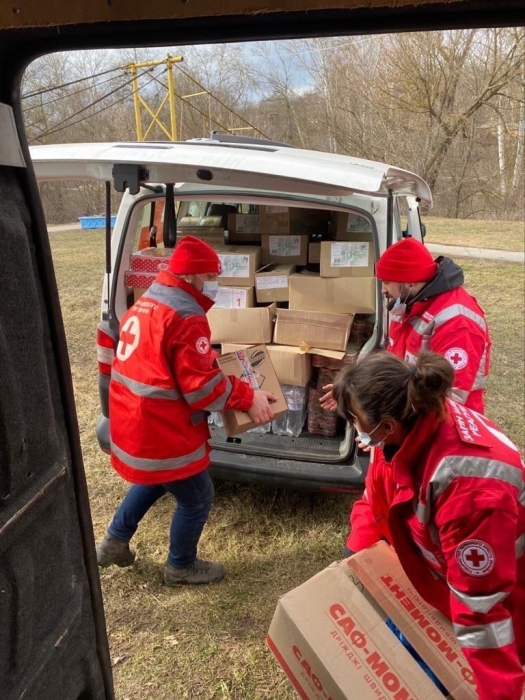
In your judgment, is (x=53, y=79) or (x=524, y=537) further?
(x=53, y=79)

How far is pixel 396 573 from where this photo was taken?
1.77 metres

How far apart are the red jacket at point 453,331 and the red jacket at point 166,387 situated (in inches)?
39.2

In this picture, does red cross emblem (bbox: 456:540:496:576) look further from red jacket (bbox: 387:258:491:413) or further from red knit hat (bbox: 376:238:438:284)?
red knit hat (bbox: 376:238:438:284)

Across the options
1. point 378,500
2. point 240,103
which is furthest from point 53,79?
Result: point 378,500

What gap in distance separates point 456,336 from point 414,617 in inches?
52.5

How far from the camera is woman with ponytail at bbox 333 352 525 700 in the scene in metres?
1.33

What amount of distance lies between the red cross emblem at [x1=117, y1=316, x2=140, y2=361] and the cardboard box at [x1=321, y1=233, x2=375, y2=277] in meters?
1.34

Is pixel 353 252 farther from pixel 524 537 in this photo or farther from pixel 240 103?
pixel 240 103

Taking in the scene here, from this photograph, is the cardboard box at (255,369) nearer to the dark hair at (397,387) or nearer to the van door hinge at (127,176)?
the van door hinge at (127,176)

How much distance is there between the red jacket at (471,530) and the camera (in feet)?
4.35

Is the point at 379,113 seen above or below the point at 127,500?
above

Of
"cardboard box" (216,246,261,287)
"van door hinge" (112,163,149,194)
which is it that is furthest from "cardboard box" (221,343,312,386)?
"van door hinge" (112,163,149,194)

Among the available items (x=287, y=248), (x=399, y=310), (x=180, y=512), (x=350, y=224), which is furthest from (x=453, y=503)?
(x=287, y=248)

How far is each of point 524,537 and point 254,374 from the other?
5.31ft
